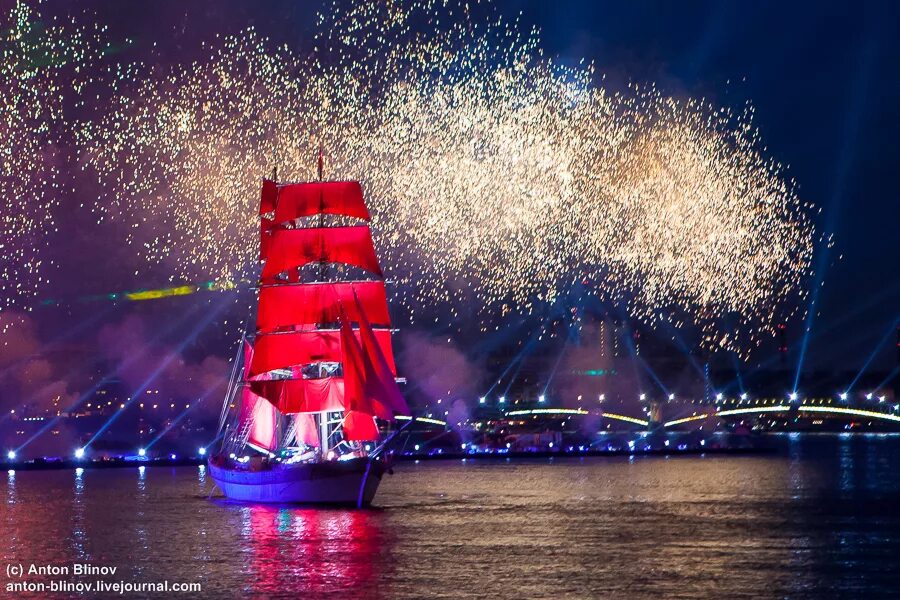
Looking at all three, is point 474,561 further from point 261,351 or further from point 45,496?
point 45,496

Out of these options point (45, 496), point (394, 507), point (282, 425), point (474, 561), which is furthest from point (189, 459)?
point (474, 561)

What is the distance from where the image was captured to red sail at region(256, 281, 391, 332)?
256ft

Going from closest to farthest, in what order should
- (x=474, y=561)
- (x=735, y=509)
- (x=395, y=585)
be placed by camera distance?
(x=395, y=585)
(x=474, y=561)
(x=735, y=509)

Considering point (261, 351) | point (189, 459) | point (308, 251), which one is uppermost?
point (308, 251)

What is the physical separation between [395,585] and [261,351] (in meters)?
39.4

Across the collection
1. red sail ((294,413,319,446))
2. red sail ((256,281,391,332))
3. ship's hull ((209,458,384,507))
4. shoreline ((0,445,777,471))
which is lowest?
shoreline ((0,445,777,471))

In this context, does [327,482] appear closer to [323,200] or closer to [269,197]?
[323,200]

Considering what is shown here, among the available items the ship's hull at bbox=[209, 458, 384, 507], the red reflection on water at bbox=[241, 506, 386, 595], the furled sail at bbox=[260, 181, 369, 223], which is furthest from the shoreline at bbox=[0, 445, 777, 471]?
the red reflection on water at bbox=[241, 506, 386, 595]

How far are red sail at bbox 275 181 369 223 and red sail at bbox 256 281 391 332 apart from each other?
13.7ft

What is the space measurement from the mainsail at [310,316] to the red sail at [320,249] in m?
0.06

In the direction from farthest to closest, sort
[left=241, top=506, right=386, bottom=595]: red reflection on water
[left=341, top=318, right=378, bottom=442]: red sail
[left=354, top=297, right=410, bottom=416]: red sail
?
1. [left=341, top=318, right=378, bottom=442]: red sail
2. [left=354, top=297, right=410, bottom=416]: red sail
3. [left=241, top=506, right=386, bottom=595]: red reflection on water

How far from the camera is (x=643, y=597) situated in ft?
123

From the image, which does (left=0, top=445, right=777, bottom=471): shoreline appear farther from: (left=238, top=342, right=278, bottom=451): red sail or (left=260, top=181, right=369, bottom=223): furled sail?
(left=260, top=181, right=369, bottom=223): furled sail

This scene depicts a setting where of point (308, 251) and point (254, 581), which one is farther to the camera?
point (308, 251)
